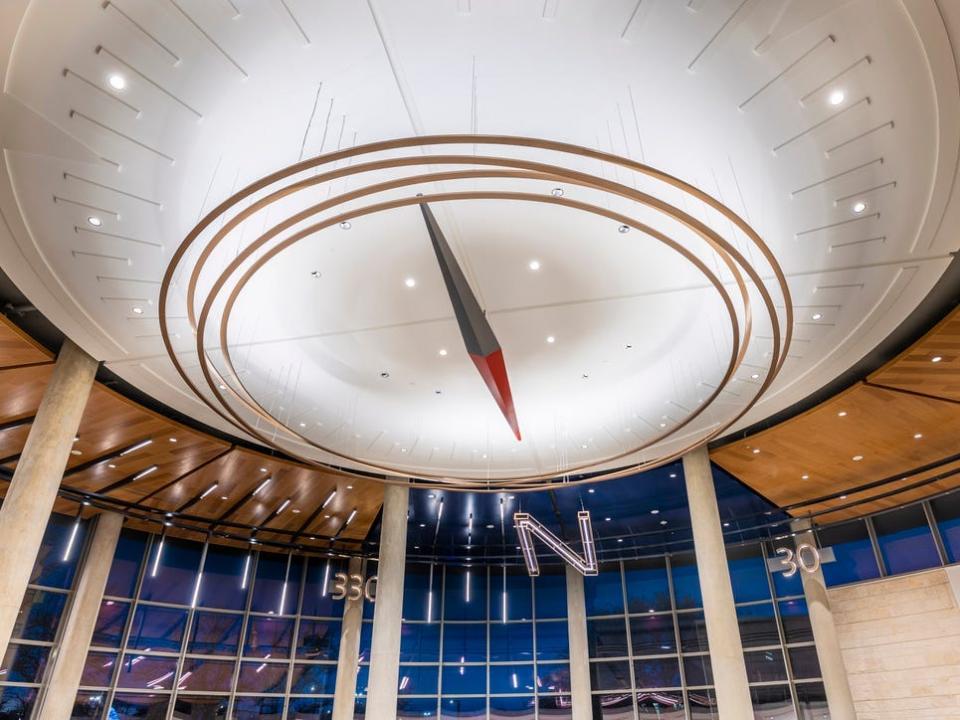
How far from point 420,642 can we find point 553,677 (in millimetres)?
4905

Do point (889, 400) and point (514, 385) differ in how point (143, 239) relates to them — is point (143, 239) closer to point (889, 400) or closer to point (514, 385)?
point (514, 385)

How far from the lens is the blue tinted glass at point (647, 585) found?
71.2 ft

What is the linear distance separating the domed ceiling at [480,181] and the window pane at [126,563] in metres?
9.26

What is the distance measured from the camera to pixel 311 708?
800 inches

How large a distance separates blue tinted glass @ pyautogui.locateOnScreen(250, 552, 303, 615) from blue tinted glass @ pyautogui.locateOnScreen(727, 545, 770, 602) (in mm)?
14932

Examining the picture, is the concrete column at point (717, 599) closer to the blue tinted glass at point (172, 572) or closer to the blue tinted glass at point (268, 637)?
the blue tinted glass at point (268, 637)

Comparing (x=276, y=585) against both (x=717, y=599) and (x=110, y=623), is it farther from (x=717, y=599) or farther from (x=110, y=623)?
(x=717, y=599)

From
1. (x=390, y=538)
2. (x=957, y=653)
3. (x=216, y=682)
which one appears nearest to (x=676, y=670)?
(x=957, y=653)

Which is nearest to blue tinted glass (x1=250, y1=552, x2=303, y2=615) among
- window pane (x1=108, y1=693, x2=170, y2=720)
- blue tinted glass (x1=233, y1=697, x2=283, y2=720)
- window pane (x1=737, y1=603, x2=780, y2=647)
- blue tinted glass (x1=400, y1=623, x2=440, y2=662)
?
blue tinted glass (x1=233, y1=697, x2=283, y2=720)

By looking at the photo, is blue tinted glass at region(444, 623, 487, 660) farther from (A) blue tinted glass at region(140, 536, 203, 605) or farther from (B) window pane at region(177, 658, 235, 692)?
(A) blue tinted glass at region(140, 536, 203, 605)

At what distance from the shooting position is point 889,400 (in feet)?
40.8

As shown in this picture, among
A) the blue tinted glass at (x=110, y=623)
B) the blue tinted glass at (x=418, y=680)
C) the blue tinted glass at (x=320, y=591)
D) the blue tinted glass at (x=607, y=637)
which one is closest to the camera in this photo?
the blue tinted glass at (x=110, y=623)

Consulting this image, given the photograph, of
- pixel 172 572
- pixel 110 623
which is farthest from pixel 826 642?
pixel 110 623

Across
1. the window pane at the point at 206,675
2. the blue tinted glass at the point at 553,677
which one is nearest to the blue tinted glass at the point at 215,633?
the window pane at the point at 206,675
